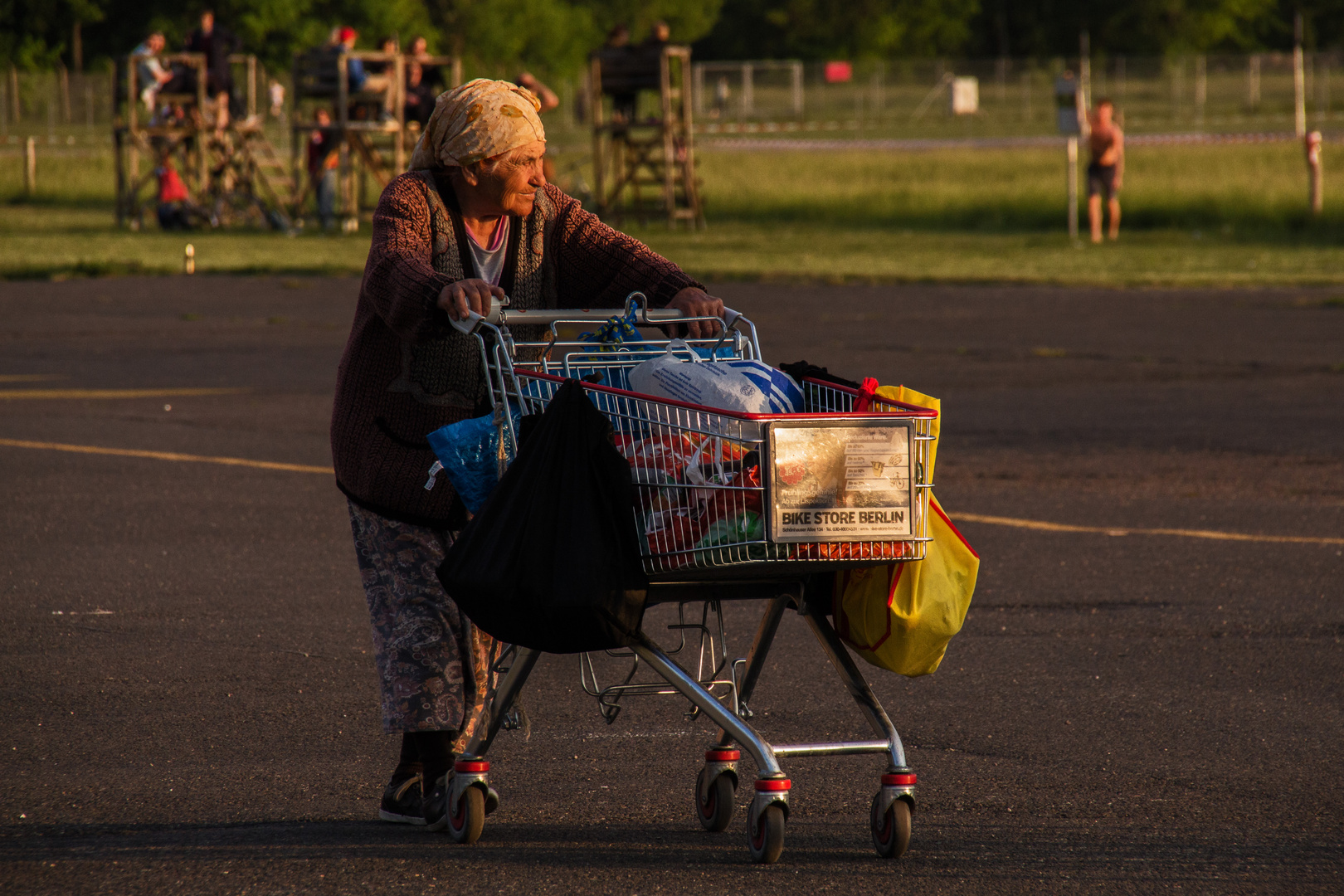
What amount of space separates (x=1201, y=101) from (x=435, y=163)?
199ft

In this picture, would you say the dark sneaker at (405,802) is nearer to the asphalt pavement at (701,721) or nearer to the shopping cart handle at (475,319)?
the asphalt pavement at (701,721)

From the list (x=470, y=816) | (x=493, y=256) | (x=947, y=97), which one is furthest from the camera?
(x=947, y=97)

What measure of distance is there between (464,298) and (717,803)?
4.55ft

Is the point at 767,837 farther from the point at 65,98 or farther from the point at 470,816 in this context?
the point at 65,98

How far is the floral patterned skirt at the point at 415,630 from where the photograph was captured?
4453 mm

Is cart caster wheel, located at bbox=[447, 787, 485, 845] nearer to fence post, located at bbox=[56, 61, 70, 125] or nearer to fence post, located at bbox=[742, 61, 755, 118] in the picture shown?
fence post, located at bbox=[56, 61, 70, 125]

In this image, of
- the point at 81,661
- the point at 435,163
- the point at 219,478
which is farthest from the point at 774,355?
the point at 435,163

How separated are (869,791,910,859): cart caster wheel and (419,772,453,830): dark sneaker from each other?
1.05 m

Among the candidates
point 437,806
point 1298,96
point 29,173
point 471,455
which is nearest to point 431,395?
point 471,455

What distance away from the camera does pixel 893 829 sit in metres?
4.16

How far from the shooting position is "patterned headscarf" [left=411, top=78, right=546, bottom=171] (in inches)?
171

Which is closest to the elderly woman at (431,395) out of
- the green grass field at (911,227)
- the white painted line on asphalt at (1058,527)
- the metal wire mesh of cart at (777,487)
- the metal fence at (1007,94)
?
the metal wire mesh of cart at (777,487)

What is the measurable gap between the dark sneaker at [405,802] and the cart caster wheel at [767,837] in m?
0.89

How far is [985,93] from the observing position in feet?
215
